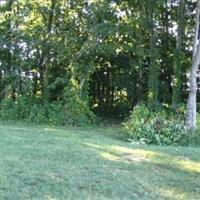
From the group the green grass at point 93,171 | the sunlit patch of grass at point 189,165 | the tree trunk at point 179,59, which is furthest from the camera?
the tree trunk at point 179,59

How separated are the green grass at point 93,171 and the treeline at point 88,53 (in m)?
6.70

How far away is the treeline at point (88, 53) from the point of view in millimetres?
17656

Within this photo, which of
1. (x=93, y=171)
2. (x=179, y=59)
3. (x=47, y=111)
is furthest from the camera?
(x=179, y=59)

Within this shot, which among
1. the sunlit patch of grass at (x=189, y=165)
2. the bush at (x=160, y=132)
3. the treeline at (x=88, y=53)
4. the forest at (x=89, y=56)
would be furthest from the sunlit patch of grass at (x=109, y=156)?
the treeline at (x=88, y=53)

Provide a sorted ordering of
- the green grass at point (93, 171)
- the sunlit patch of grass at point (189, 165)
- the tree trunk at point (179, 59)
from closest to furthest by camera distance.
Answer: the green grass at point (93, 171)
the sunlit patch of grass at point (189, 165)
the tree trunk at point (179, 59)

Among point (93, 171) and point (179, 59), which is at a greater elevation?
point (179, 59)

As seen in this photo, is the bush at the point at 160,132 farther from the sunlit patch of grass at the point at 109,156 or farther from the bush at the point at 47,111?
the bush at the point at 47,111

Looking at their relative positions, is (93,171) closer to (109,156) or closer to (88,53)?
(109,156)

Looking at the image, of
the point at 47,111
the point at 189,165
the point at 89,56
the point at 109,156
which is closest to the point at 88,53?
the point at 89,56

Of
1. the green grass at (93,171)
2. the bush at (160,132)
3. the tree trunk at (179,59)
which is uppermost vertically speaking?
the tree trunk at (179,59)

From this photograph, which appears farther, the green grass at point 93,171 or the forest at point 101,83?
the forest at point 101,83

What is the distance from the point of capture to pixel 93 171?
7887 millimetres

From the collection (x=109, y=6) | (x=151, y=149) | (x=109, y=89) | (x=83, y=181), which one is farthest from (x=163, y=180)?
(x=109, y=89)

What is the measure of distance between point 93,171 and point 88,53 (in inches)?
400
